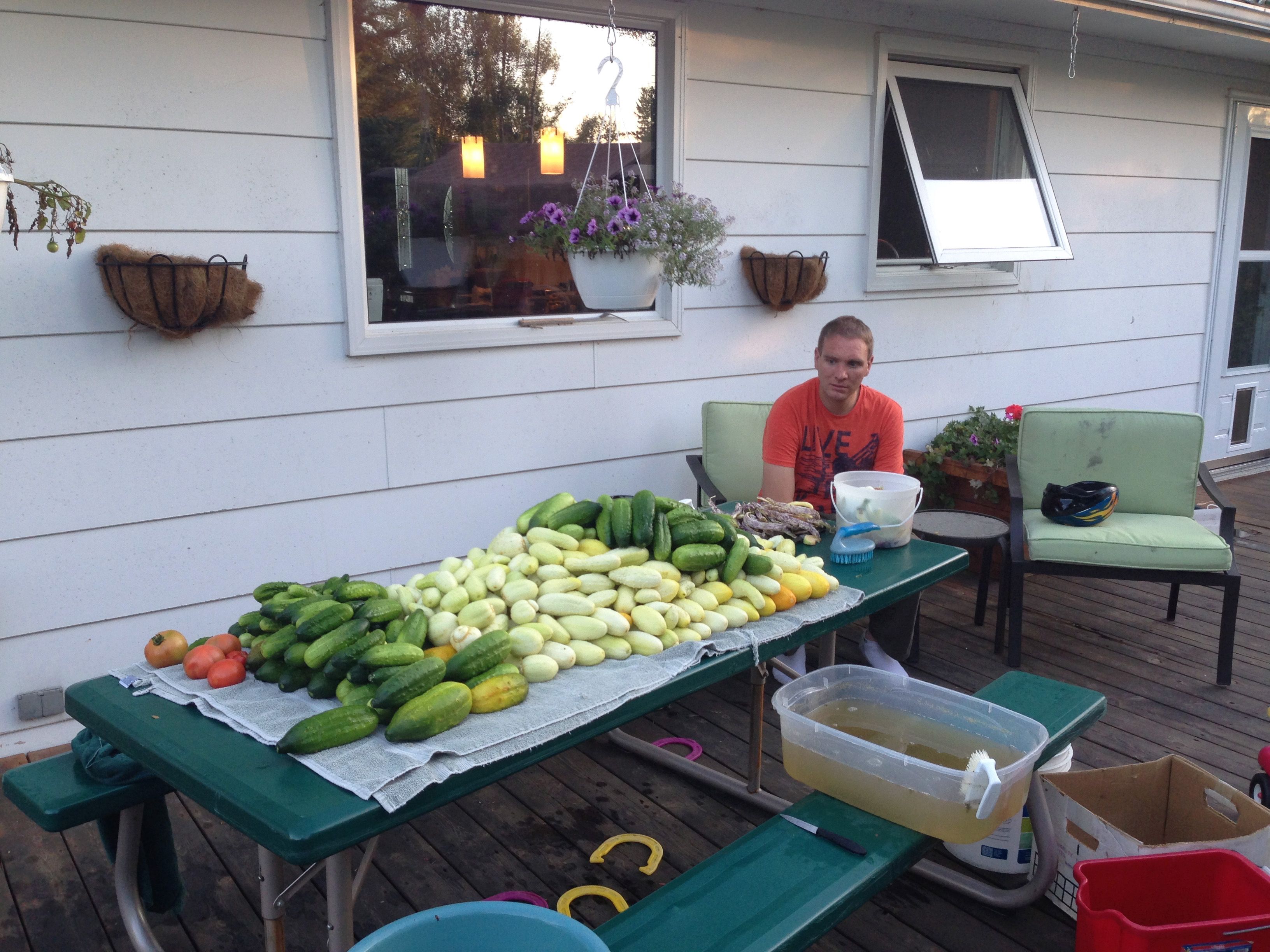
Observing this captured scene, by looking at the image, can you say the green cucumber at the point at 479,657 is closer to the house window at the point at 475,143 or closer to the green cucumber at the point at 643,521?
the green cucumber at the point at 643,521

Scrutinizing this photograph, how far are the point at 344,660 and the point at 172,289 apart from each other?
1.74 m

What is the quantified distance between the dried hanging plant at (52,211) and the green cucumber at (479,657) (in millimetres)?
1583

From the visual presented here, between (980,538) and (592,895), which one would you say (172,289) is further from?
(980,538)

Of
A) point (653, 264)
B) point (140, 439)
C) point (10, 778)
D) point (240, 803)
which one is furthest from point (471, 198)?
point (240, 803)

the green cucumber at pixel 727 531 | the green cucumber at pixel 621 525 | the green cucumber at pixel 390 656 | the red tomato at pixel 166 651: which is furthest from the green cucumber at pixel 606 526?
the red tomato at pixel 166 651

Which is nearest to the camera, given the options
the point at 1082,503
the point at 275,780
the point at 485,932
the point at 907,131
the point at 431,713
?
the point at 485,932

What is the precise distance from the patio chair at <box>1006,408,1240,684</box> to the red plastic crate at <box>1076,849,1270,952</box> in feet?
6.34

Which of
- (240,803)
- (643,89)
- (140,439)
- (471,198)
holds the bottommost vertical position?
(240,803)

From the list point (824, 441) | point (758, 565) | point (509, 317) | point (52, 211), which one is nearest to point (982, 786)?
point (758, 565)

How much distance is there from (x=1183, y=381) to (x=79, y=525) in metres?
6.71

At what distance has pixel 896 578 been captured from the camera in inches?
107

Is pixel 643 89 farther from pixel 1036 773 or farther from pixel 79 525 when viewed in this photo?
pixel 1036 773

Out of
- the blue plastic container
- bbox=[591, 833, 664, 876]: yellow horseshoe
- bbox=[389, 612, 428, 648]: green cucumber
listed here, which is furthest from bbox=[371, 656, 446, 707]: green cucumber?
bbox=[591, 833, 664, 876]: yellow horseshoe

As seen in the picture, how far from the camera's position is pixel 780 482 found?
145 inches
